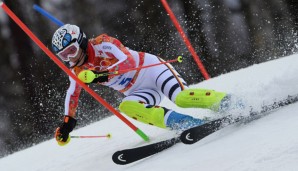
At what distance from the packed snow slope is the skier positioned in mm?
214

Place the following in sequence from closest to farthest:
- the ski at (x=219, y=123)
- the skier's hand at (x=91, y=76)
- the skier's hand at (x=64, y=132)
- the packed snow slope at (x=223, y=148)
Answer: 1. the packed snow slope at (x=223, y=148)
2. the ski at (x=219, y=123)
3. the skier's hand at (x=91, y=76)
4. the skier's hand at (x=64, y=132)

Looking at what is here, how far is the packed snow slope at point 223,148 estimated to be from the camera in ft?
8.58

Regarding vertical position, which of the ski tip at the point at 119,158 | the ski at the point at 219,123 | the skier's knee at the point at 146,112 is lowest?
the ski tip at the point at 119,158

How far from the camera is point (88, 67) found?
14.3ft

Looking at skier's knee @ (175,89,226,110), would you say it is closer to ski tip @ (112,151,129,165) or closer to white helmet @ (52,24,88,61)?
ski tip @ (112,151,129,165)

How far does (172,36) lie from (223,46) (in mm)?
1828

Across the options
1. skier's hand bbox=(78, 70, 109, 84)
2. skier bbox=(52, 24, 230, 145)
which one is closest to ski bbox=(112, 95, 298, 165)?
skier bbox=(52, 24, 230, 145)

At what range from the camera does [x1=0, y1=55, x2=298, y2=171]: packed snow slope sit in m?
2.62

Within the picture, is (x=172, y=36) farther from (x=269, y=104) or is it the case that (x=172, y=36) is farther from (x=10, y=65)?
(x=269, y=104)

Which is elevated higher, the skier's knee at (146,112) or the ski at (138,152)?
the skier's knee at (146,112)

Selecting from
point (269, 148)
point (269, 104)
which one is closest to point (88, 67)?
point (269, 104)

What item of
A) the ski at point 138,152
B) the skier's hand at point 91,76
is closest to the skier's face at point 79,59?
the skier's hand at point 91,76

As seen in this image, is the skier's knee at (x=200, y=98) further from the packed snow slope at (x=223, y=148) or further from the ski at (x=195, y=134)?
the ski at (x=195, y=134)

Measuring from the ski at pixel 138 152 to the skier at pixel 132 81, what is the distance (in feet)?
0.59
